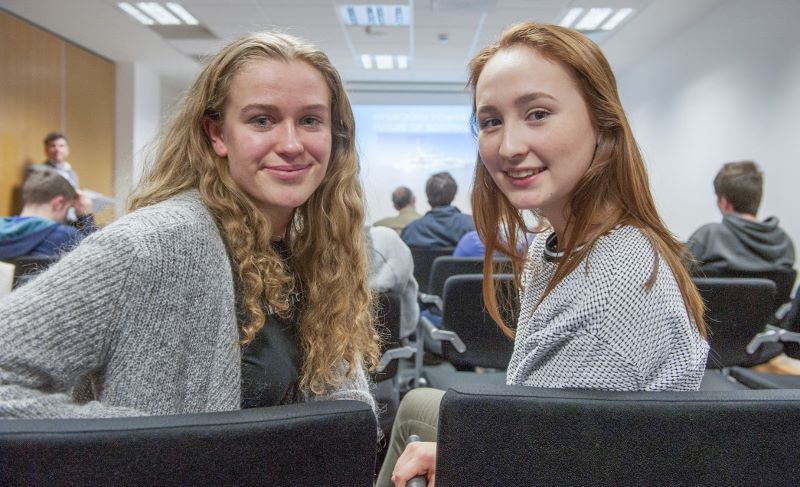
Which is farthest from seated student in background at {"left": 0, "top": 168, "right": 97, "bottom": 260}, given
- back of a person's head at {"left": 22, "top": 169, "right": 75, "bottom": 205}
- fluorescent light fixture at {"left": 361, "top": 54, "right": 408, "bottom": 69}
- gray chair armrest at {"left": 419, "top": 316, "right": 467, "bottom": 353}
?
fluorescent light fixture at {"left": 361, "top": 54, "right": 408, "bottom": 69}

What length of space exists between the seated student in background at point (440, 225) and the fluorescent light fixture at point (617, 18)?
2794 mm

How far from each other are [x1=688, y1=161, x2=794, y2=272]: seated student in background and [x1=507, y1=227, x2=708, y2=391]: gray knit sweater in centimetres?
235

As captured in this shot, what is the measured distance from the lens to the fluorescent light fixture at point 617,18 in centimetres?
524

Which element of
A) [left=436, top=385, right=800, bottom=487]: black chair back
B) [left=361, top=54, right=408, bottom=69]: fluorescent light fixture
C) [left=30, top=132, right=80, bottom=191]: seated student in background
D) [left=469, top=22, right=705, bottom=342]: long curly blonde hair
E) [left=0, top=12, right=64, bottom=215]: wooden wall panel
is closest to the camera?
[left=436, top=385, right=800, bottom=487]: black chair back

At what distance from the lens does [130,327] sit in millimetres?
729

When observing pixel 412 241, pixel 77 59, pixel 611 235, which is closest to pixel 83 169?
pixel 77 59

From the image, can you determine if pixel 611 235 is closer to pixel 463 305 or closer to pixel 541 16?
pixel 463 305

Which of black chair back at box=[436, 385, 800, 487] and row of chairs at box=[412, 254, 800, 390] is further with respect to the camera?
row of chairs at box=[412, 254, 800, 390]

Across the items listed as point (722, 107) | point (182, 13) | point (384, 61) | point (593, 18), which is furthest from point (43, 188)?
point (722, 107)

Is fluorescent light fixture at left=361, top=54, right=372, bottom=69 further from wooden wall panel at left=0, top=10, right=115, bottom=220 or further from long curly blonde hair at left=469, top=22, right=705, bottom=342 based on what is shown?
long curly blonde hair at left=469, top=22, right=705, bottom=342

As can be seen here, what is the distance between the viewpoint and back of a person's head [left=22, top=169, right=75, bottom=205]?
2887 mm

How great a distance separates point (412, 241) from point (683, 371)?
290 cm

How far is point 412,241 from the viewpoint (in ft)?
12.1

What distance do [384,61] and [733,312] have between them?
231 inches
